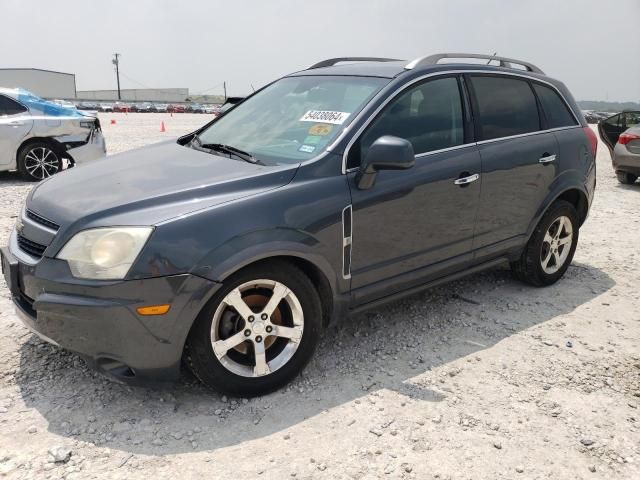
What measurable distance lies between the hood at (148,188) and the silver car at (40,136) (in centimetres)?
610

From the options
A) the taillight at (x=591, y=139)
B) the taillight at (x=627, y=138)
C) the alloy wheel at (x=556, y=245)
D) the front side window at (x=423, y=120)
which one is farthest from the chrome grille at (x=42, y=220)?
the taillight at (x=627, y=138)

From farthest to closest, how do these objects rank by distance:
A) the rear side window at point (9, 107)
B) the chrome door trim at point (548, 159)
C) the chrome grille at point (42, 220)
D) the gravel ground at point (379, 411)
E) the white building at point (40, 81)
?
1. the white building at point (40, 81)
2. the rear side window at point (9, 107)
3. the chrome door trim at point (548, 159)
4. the chrome grille at point (42, 220)
5. the gravel ground at point (379, 411)

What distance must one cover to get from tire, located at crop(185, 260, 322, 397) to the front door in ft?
1.36

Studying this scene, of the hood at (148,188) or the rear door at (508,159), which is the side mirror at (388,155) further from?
the rear door at (508,159)

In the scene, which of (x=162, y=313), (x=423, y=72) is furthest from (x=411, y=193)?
(x=162, y=313)

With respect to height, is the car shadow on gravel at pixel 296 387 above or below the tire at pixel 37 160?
below

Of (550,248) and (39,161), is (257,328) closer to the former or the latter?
(550,248)

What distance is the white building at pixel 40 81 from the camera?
8925 cm

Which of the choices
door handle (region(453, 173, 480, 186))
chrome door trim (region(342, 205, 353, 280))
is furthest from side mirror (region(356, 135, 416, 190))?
door handle (region(453, 173, 480, 186))

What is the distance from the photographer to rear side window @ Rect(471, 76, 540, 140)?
3928mm

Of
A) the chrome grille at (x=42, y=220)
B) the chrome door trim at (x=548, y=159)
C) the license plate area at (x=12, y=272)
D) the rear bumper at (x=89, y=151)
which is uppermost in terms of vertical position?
the chrome door trim at (x=548, y=159)

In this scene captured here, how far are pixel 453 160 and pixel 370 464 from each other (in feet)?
6.63

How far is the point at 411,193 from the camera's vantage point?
3.37 metres

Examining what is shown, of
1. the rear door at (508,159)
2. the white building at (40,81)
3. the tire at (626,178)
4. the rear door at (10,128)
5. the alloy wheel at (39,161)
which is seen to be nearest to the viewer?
the rear door at (508,159)
